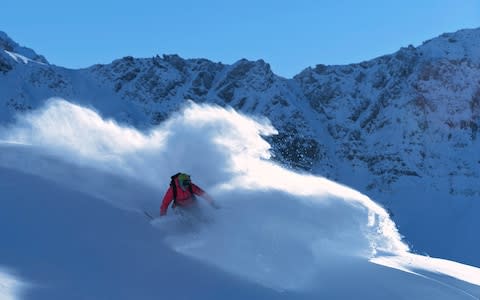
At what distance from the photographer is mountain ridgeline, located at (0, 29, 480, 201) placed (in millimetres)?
93500

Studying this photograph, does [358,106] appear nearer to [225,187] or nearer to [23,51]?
[225,187]

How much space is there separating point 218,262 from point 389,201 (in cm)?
7882

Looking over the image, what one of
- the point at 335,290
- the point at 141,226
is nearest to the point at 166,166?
the point at 141,226

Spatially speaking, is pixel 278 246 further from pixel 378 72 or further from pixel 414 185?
pixel 378 72

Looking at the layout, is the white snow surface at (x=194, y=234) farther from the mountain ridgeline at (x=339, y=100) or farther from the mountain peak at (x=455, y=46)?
the mountain peak at (x=455, y=46)

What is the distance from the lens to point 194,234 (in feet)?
29.3

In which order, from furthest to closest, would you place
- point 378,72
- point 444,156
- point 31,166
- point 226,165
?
1. point 378,72
2. point 444,156
3. point 226,165
4. point 31,166

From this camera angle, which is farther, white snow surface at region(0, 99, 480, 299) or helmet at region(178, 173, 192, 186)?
helmet at region(178, 173, 192, 186)

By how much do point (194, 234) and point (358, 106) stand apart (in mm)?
109062

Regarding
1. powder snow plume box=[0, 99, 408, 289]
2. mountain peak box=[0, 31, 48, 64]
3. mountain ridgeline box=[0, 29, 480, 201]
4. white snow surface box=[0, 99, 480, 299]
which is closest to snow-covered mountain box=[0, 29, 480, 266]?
mountain ridgeline box=[0, 29, 480, 201]

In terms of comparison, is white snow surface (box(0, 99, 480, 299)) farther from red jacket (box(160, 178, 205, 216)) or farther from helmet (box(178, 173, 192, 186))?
helmet (box(178, 173, 192, 186))

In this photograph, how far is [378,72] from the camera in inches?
4614

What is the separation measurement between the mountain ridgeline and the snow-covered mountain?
9.4 inches

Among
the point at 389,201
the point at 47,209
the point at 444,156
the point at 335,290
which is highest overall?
the point at 444,156
